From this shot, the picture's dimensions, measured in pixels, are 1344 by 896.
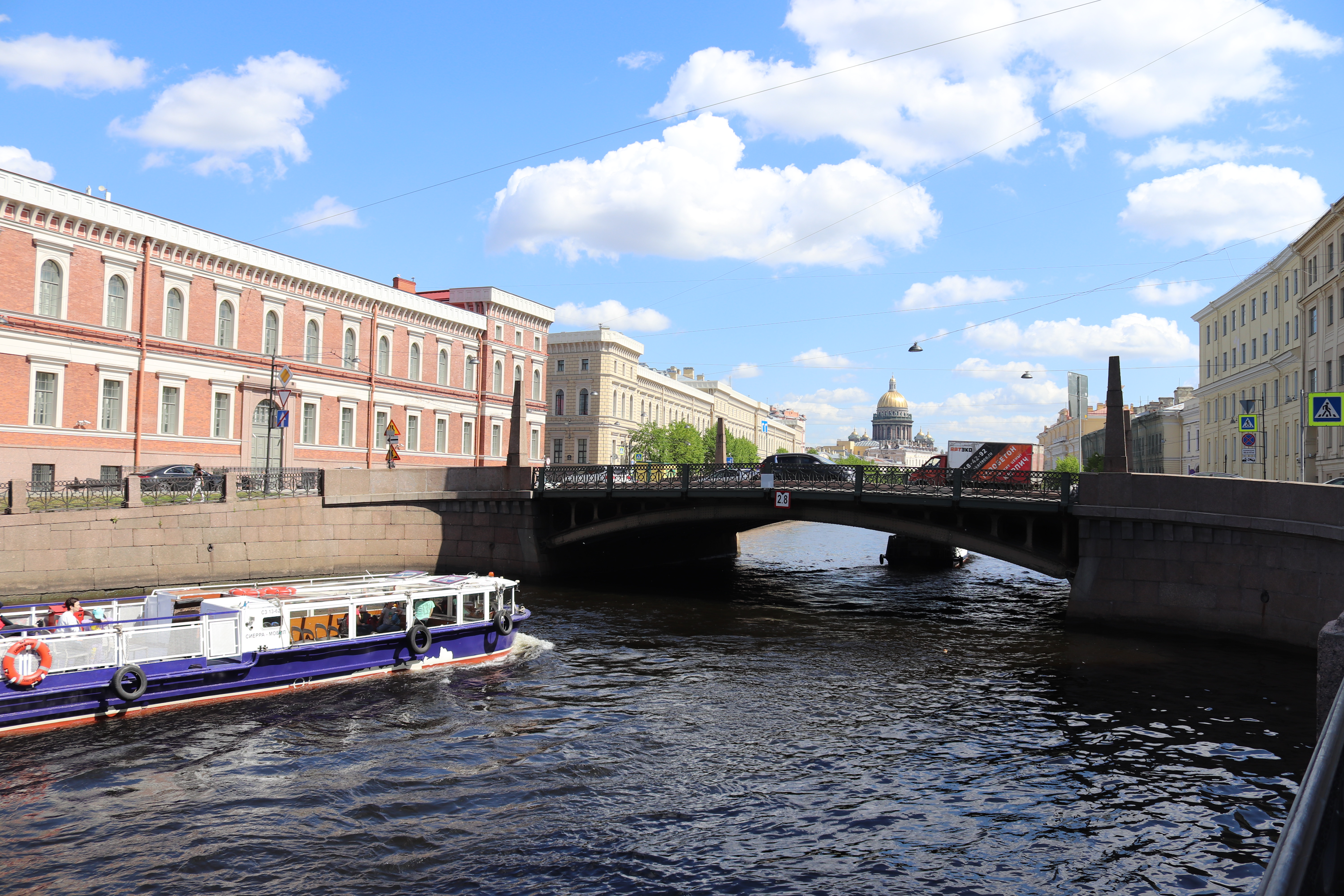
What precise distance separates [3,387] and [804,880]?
36.3 metres

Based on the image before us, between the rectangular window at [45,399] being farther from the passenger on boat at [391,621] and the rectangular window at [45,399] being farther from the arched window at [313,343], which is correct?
the passenger on boat at [391,621]

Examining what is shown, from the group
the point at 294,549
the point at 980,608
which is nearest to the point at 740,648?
the point at 980,608

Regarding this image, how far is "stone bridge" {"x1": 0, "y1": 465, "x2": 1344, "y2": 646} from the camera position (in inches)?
844

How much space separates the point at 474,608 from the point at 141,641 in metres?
6.98

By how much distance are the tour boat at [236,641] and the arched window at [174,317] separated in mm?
23493

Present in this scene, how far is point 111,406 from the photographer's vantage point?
37875mm

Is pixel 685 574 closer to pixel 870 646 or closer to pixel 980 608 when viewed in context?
pixel 980 608

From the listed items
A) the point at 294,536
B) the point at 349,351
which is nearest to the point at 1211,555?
the point at 294,536

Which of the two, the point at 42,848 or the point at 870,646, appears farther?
the point at 870,646

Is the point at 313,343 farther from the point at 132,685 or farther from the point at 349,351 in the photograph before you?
the point at 132,685

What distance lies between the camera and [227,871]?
991cm

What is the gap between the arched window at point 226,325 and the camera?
4269cm

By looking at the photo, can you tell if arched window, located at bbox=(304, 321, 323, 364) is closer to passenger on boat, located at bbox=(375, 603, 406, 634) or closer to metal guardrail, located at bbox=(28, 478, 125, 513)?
metal guardrail, located at bbox=(28, 478, 125, 513)

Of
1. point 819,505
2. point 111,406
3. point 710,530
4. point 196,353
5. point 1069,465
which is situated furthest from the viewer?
point 1069,465
